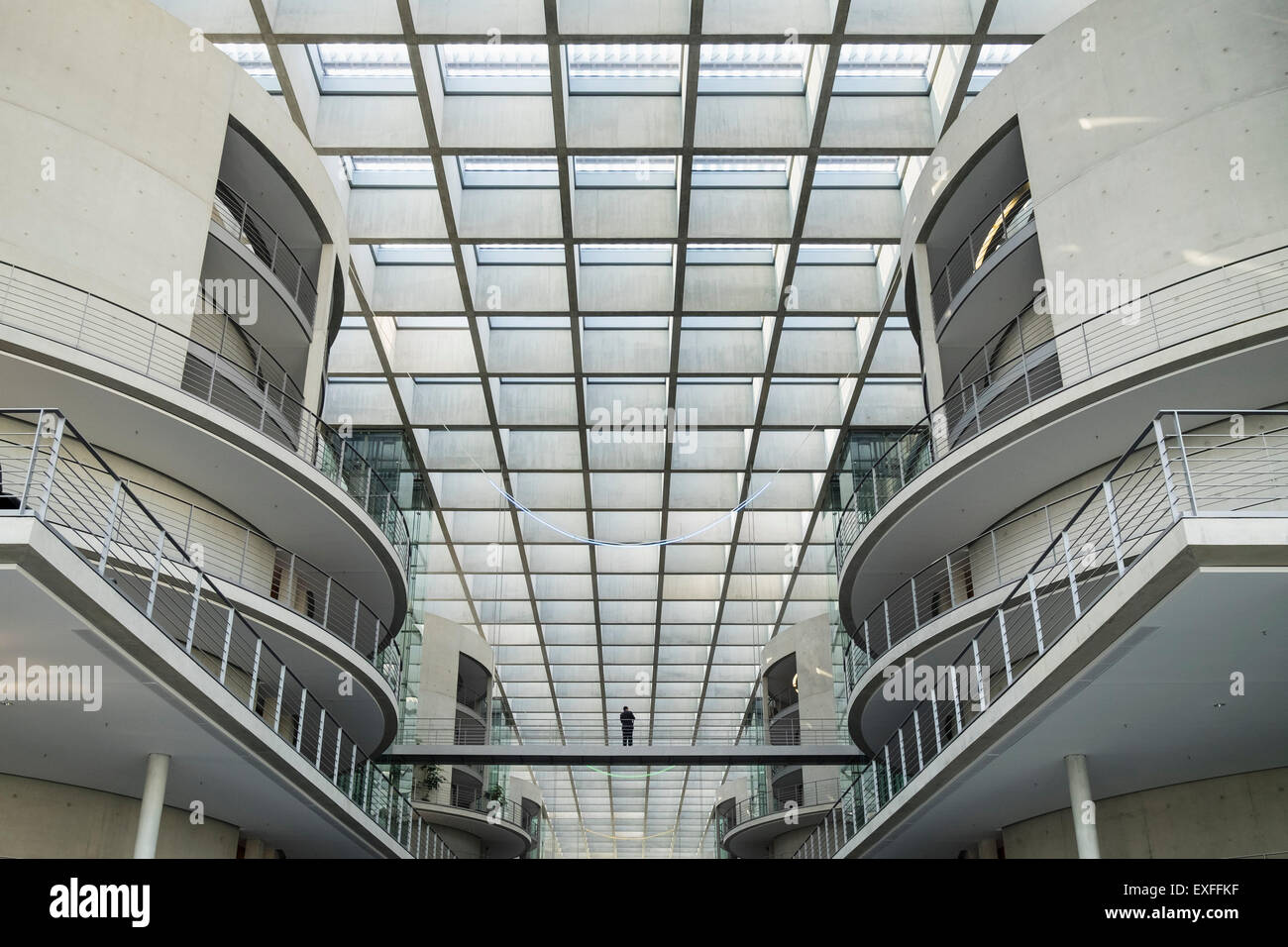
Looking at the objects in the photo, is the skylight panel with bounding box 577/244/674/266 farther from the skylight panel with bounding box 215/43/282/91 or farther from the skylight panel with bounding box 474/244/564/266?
the skylight panel with bounding box 215/43/282/91

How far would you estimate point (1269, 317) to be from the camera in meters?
12.2

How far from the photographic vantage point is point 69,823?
13727mm

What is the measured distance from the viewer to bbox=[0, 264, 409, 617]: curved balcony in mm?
13273

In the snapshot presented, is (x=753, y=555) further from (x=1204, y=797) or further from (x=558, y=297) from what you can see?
(x=1204, y=797)

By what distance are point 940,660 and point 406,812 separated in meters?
12.6

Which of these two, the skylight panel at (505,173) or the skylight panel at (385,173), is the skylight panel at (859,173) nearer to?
the skylight panel at (505,173)

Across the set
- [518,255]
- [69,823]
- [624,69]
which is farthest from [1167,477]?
[518,255]

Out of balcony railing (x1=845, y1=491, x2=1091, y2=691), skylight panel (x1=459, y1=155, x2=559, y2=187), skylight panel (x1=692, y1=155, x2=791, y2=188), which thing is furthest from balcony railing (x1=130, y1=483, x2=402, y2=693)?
skylight panel (x1=692, y1=155, x2=791, y2=188)

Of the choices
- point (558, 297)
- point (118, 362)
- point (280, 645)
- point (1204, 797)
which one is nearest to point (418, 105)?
point (558, 297)

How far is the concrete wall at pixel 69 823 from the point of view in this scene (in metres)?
13.1

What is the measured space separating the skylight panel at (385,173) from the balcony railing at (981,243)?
1005 cm
